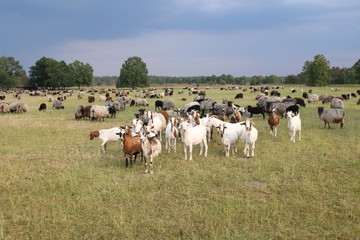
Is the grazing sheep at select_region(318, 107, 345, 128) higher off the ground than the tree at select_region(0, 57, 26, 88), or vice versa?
the tree at select_region(0, 57, 26, 88)

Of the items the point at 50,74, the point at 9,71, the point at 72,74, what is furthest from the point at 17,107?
the point at 9,71

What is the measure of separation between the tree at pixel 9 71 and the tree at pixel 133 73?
38.6m

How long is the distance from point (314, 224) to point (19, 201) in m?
7.39

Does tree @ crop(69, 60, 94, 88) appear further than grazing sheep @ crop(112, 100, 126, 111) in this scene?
Yes

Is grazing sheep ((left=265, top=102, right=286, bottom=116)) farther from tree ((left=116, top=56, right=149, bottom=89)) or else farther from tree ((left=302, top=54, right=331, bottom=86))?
tree ((left=302, top=54, right=331, bottom=86))

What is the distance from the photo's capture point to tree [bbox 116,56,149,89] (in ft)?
313

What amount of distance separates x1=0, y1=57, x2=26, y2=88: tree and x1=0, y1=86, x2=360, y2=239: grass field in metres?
99.1

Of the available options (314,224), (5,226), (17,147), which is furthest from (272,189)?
(17,147)

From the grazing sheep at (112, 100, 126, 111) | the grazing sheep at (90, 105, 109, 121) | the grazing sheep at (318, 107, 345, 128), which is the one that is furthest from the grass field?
the grazing sheep at (112, 100, 126, 111)

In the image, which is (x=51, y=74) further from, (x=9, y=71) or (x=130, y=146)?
(x=130, y=146)

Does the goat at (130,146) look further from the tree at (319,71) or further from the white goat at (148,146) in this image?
the tree at (319,71)

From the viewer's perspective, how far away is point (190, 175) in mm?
8922

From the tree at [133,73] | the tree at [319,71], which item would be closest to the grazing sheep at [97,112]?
the tree at [133,73]

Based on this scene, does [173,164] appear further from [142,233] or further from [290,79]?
[290,79]
